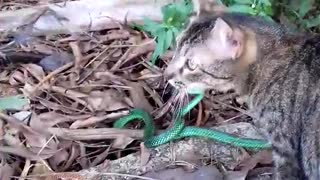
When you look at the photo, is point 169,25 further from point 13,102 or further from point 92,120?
point 13,102

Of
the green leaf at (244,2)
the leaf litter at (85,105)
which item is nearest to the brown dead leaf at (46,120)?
the leaf litter at (85,105)

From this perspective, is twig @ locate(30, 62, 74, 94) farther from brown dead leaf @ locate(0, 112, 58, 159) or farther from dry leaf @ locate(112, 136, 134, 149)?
dry leaf @ locate(112, 136, 134, 149)

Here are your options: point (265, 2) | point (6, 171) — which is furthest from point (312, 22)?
point (6, 171)

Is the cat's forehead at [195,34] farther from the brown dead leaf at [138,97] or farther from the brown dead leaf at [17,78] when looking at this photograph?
the brown dead leaf at [17,78]

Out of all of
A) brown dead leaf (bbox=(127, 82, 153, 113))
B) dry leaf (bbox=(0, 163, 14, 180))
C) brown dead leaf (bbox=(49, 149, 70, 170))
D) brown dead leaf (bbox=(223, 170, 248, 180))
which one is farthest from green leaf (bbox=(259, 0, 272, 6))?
dry leaf (bbox=(0, 163, 14, 180))

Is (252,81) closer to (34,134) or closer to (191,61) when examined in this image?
(191,61)

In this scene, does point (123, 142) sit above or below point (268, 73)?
below

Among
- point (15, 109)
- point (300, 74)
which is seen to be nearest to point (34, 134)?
point (15, 109)
